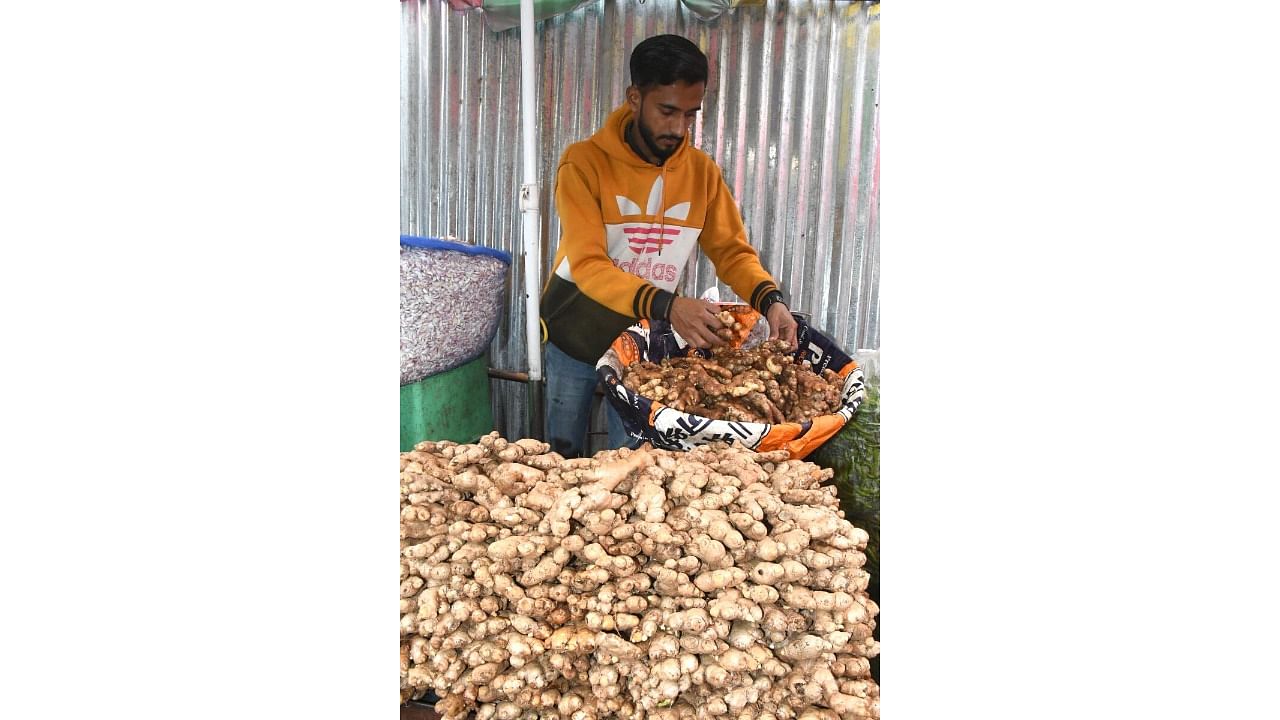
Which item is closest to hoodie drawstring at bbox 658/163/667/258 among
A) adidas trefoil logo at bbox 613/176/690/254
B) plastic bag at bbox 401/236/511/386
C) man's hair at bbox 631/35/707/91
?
adidas trefoil logo at bbox 613/176/690/254

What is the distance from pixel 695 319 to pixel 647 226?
0.29 m

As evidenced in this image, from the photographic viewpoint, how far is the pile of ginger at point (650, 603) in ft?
5.47

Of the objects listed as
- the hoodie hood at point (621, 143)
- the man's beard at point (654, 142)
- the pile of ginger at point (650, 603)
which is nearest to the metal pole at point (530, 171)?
the hoodie hood at point (621, 143)

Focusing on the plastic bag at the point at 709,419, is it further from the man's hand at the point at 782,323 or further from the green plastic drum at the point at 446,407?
the green plastic drum at the point at 446,407

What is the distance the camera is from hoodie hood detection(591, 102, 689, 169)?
189 centimetres

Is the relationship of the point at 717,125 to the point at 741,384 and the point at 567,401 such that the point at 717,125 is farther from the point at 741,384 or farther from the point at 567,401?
the point at 567,401


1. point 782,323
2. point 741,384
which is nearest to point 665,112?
point 782,323

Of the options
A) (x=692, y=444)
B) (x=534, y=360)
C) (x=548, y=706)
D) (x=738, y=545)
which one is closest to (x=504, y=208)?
(x=534, y=360)

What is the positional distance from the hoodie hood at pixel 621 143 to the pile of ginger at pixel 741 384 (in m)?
0.45

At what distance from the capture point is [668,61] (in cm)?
185

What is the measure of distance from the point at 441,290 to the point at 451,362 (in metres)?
0.21

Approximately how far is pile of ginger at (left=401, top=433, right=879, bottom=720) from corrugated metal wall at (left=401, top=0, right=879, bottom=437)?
41cm

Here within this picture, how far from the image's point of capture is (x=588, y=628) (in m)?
1.71

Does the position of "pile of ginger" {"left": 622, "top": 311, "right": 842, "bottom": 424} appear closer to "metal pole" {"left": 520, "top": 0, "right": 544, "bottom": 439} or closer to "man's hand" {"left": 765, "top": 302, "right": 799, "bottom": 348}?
"man's hand" {"left": 765, "top": 302, "right": 799, "bottom": 348}
